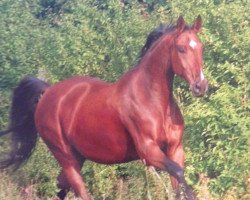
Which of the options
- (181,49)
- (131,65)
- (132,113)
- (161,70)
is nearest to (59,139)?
(132,113)

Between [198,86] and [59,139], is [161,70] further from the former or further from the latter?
[59,139]

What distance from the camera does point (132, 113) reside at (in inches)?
307

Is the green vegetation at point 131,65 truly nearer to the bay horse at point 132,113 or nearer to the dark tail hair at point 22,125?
the dark tail hair at point 22,125

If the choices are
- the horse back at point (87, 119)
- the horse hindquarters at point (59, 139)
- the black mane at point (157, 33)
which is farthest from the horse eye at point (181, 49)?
the horse hindquarters at point (59, 139)

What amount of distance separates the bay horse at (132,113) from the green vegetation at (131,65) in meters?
0.74

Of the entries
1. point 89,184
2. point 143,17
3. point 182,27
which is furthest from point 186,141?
point 182,27

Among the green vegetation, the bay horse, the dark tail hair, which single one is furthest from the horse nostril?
the dark tail hair

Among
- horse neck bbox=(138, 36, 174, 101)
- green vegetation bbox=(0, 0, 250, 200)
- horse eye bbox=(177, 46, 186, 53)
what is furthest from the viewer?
green vegetation bbox=(0, 0, 250, 200)

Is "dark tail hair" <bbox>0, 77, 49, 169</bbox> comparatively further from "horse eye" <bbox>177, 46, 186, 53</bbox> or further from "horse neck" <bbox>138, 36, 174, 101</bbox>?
"horse eye" <bbox>177, 46, 186, 53</bbox>

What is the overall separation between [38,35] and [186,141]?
4.09 metres

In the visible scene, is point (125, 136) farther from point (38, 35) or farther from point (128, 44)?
point (38, 35)

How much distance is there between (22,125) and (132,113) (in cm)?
248

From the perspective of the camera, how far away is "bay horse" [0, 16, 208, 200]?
7516 millimetres

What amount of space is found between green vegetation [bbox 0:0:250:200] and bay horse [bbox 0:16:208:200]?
29.1 inches
